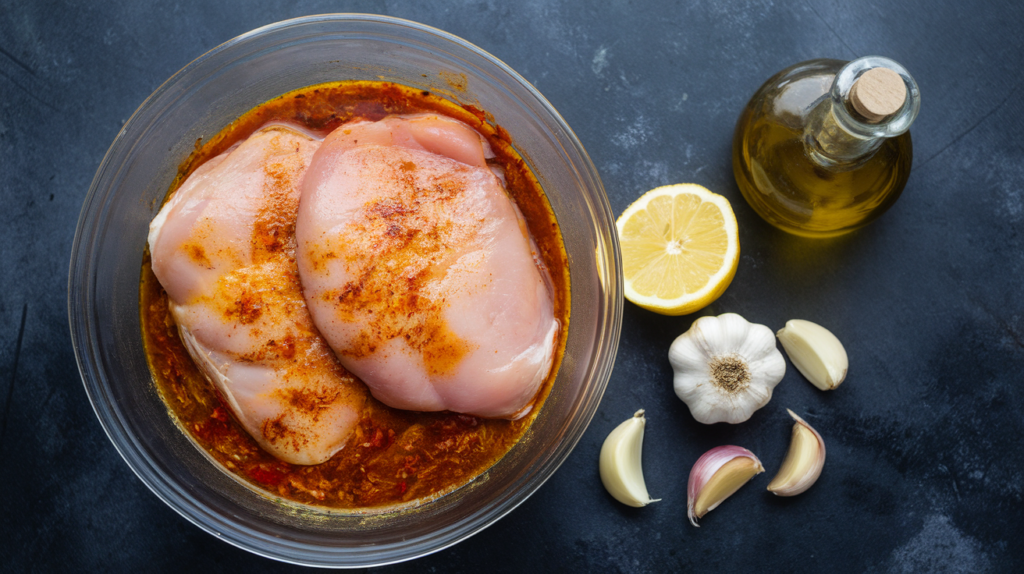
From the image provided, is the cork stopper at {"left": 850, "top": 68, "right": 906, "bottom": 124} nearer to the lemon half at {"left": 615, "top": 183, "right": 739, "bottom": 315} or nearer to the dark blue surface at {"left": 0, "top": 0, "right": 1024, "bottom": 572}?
the lemon half at {"left": 615, "top": 183, "right": 739, "bottom": 315}

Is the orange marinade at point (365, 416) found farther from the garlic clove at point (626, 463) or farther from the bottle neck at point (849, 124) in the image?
the bottle neck at point (849, 124)

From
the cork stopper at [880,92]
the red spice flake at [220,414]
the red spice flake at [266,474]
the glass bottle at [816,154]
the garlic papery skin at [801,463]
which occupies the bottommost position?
the garlic papery skin at [801,463]

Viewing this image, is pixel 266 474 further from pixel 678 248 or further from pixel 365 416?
pixel 678 248

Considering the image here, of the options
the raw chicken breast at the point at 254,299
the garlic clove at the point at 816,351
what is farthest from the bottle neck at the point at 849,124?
the raw chicken breast at the point at 254,299

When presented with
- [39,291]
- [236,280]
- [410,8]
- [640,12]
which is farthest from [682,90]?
[39,291]

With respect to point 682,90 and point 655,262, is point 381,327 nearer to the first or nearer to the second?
point 655,262

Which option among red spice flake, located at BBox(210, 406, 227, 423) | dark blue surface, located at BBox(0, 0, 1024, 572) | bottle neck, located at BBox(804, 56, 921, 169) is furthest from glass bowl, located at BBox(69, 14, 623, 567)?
bottle neck, located at BBox(804, 56, 921, 169)
